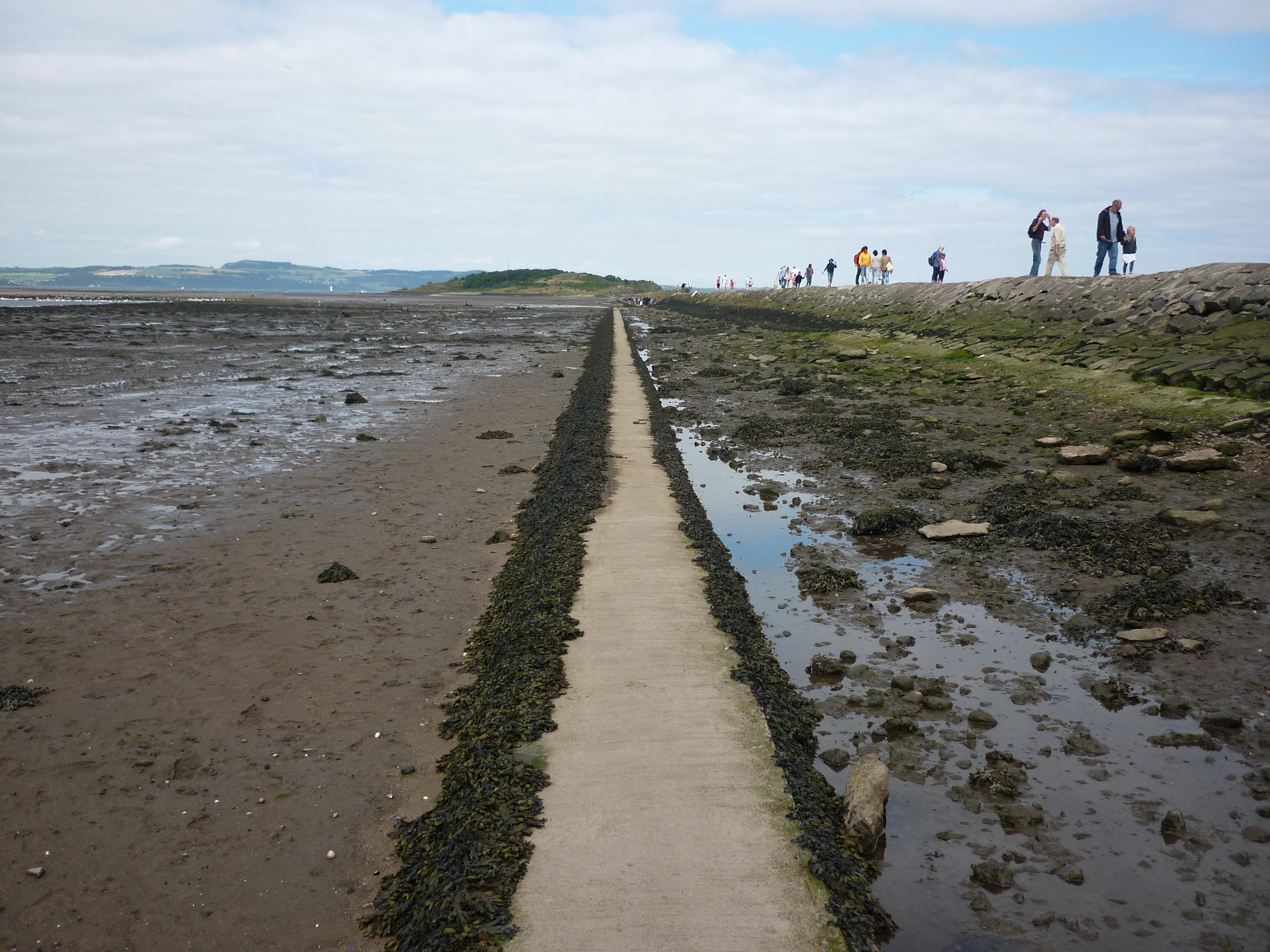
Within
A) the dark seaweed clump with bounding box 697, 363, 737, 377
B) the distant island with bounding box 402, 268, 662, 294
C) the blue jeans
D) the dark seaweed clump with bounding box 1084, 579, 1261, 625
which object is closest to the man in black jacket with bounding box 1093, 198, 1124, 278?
the blue jeans

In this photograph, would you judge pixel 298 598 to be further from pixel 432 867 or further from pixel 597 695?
pixel 432 867

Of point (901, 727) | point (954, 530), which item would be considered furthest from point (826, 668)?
point (954, 530)

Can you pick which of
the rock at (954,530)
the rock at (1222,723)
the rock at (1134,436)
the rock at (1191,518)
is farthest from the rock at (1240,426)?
the rock at (1222,723)

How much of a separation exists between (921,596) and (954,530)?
7.24ft

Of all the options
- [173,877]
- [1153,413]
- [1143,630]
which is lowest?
[173,877]

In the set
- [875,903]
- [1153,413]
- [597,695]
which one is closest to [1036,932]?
[875,903]

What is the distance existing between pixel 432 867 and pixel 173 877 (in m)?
1.41

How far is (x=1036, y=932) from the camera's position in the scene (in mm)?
4168

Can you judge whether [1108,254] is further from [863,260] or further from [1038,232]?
[863,260]

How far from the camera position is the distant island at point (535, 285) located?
157m

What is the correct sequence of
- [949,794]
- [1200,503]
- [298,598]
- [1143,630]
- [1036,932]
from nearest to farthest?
1. [1036,932]
2. [949,794]
3. [1143,630]
4. [298,598]
5. [1200,503]

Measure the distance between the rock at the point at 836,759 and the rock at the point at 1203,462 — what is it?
8.58 m

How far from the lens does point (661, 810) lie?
15.7ft

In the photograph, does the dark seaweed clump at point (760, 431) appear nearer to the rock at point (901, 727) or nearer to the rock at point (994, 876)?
the rock at point (901, 727)
